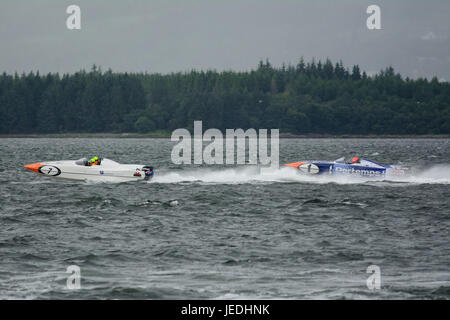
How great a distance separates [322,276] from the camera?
15547 mm

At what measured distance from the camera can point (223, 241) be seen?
19.4 metres

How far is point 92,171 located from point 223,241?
50.6 ft

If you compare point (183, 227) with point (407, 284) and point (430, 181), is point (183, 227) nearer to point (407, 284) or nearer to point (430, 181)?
point (407, 284)

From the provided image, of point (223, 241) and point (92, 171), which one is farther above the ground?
point (92, 171)

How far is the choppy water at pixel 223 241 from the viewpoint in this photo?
14.6 m

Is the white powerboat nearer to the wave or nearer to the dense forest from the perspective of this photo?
the wave

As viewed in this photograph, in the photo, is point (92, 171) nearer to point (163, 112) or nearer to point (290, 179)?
point (290, 179)

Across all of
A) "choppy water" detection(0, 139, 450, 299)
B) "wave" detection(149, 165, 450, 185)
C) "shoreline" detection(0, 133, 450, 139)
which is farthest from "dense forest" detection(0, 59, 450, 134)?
"choppy water" detection(0, 139, 450, 299)

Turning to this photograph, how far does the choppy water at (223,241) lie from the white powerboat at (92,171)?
30.0 inches

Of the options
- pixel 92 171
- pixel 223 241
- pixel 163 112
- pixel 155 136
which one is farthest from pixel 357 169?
pixel 163 112

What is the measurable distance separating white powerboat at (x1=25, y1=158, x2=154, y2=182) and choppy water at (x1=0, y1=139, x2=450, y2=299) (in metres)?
0.76

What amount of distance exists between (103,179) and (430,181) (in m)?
17.7
